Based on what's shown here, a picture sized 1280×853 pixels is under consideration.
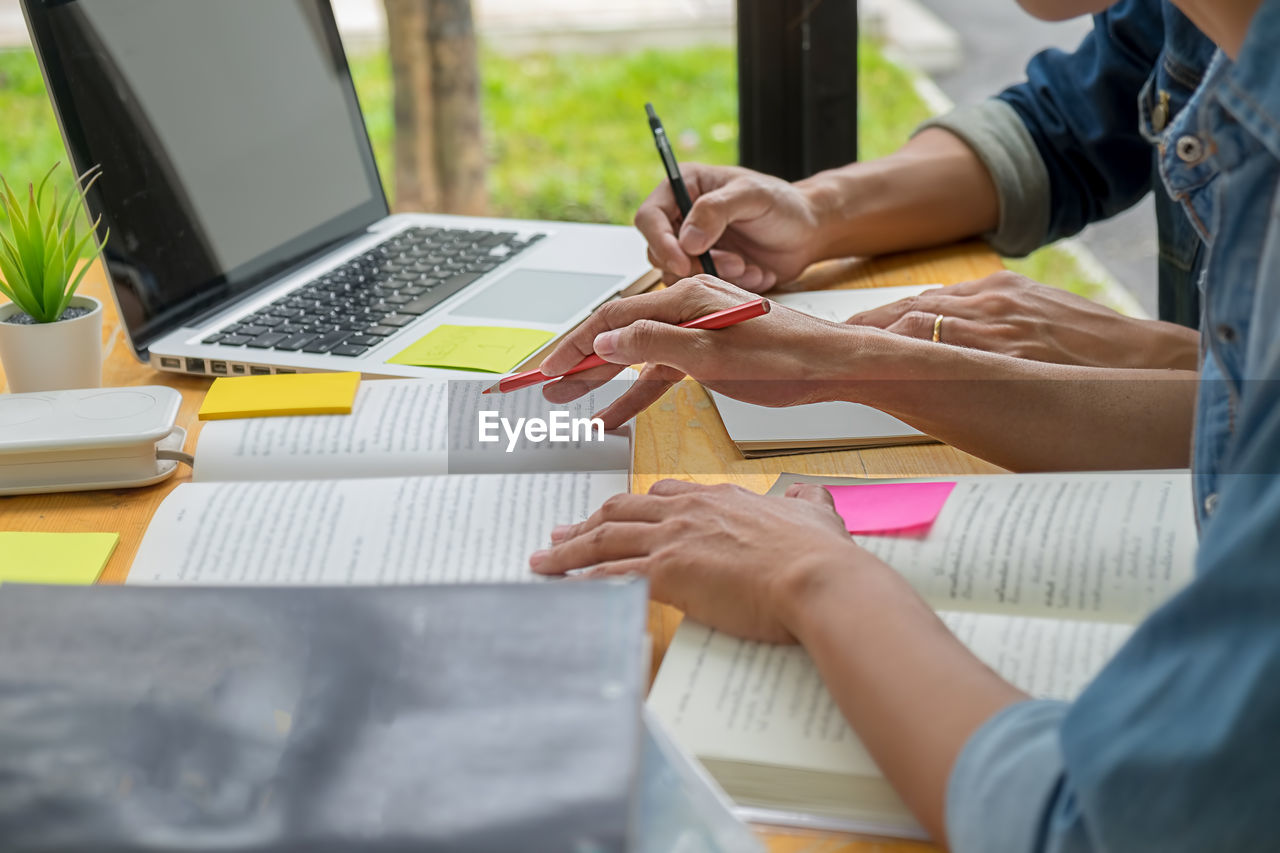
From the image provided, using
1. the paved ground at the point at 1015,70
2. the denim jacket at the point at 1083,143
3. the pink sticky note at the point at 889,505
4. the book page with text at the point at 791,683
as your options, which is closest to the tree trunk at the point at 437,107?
the paved ground at the point at 1015,70

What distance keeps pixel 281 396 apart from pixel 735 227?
48cm

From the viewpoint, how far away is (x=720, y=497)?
0.67m

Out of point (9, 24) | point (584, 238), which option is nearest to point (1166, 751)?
point (584, 238)

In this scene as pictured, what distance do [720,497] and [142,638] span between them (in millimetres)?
312

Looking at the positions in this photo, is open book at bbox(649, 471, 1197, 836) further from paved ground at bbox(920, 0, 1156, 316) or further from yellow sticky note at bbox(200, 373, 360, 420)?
paved ground at bbox(920, 0, 1156, 316)

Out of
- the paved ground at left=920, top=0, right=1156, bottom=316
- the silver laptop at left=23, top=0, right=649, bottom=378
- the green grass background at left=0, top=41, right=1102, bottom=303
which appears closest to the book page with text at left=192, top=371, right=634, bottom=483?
the silver laptop at left=23, top=0, right=649, bottom=378

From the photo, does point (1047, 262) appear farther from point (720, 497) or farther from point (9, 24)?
point (9, 24)

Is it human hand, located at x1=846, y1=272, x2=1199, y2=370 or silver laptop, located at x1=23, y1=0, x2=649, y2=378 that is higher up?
silver laptop, located at x1=23, y1=0, x2=649, y2=378

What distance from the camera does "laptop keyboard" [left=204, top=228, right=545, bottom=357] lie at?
3.26 feet

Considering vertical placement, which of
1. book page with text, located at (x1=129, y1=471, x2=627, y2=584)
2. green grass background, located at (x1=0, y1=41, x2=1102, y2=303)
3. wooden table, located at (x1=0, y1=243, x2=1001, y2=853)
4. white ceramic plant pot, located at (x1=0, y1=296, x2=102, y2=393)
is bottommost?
green grass background, located at (x1=0, y1=41, x2=1102, y2=303)

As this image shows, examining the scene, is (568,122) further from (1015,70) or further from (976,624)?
(976,624)

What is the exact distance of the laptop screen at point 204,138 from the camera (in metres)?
0.96

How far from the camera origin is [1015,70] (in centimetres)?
207

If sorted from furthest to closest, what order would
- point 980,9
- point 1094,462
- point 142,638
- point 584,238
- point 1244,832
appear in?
point 980,9 < point 584,238 < point 1094,462 < point 142,638 < point 1244,832
